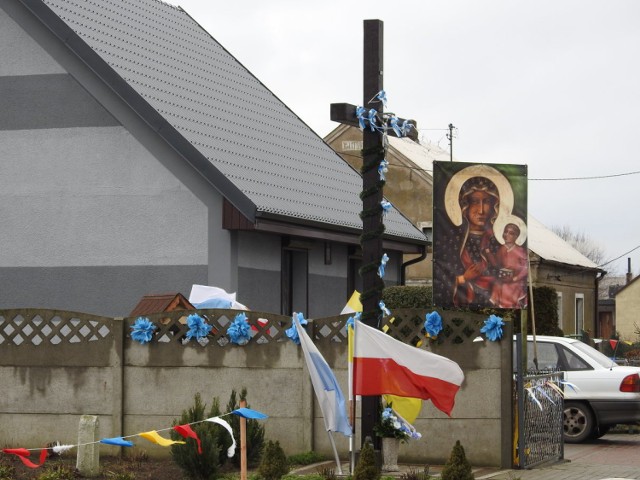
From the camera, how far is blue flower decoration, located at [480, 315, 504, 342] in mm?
13797

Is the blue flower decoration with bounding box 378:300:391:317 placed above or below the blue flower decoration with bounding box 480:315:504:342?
above

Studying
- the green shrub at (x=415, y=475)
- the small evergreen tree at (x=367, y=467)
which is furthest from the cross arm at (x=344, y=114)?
the green shrub at (x=415, y=475)

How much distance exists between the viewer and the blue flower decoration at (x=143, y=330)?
48.3 feet

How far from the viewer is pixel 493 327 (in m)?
13.8

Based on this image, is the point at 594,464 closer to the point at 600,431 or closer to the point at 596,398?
the point at 596,398

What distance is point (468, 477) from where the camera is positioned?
1109cm

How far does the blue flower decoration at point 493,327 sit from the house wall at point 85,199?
6201mm

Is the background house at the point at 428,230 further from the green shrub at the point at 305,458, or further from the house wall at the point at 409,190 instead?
the green shrub at the point at 305,458

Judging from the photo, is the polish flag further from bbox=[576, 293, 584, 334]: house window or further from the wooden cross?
bbox=[576, 293, 584, 334]: house window

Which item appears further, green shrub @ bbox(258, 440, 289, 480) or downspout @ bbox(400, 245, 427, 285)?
downspout @ bbox(400, 245, 427, 285)

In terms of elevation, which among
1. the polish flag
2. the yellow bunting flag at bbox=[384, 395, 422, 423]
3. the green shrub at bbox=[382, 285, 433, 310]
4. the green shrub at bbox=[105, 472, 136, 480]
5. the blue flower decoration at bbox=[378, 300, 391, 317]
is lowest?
the green shrub at bbox=[105, 472, 136, 480]

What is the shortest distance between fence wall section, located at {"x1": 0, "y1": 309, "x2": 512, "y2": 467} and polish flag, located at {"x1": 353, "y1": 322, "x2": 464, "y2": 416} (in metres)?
2.12

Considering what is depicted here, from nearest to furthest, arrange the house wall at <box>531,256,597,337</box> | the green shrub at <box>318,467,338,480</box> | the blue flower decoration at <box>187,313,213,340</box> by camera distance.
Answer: the green shrub at <box>318,467,338,480</box> → the blue flower decoration at <box>187,313,213,340</box> → the house wall at <box>531,256,597,337</box>

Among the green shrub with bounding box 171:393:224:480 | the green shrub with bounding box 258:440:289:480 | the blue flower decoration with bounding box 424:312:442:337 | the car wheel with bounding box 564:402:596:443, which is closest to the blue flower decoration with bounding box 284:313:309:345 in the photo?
the blue flower decoration with bounding box 424:312:442:337
